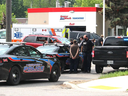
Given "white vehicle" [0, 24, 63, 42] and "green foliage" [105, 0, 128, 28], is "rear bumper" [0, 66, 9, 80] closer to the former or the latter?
"white vehicle" [0, 24, 63, 42]

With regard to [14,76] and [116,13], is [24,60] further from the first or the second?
[116,13]

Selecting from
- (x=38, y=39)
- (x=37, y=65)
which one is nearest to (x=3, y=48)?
(x=37, y=65)

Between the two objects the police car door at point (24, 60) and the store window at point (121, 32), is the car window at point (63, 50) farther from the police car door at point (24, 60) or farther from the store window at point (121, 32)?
the store window at point (121, 32)

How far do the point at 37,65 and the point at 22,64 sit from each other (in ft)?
2.82

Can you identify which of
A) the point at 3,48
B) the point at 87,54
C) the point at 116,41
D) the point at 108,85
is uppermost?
the point at 3,48

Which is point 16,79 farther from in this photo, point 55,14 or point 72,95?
point 55,14

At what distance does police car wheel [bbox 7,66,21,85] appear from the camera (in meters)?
11.4

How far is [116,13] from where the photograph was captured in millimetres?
47906

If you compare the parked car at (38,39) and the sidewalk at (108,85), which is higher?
the parked car at (38,39)

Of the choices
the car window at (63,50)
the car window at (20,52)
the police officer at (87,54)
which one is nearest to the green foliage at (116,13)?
the police officer at (87,54)

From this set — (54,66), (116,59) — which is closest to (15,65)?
A: (54,66)

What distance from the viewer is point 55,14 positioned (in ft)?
163

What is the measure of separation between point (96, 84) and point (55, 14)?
3842 centimetres

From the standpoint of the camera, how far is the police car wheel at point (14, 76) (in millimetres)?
11401
